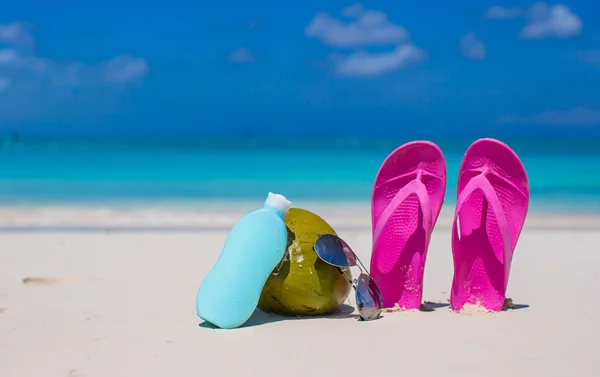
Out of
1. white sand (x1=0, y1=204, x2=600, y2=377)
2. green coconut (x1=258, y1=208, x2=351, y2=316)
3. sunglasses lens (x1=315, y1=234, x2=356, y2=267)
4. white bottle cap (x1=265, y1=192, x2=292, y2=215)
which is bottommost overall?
white sand (x1=0, y1=204, x2=600, y2=377)

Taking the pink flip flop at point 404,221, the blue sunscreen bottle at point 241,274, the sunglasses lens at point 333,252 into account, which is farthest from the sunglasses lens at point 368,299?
the blue sunscreen bottle at point 241,274

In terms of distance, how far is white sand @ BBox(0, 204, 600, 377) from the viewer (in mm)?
2908

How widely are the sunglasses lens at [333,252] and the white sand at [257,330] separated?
0.98 ft

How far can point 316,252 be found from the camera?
355 centimetres

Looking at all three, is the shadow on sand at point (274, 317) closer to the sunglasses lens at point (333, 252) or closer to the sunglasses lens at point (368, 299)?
the sunglasses lens at point (368, 299)

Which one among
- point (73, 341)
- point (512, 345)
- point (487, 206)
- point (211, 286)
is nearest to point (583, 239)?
point (487, 206)

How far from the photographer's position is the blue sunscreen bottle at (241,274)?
3.42 meters

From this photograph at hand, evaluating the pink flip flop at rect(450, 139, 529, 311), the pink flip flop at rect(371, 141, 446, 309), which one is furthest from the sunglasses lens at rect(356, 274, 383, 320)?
the pink flip flop at rect(450, 139, 529, 311)

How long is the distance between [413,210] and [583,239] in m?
3.52

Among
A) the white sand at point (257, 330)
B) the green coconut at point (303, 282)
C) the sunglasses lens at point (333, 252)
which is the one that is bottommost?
the white sand at point (257, 330)

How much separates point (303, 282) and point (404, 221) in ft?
2.43

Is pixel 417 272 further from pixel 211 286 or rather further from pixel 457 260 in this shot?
pixel 211 286

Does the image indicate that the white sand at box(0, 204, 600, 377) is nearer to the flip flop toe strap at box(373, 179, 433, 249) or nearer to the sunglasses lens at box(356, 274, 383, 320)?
the sunglasses lens at box(356, 274, 383, 320)

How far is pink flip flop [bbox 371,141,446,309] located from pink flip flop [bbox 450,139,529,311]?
16 cm
